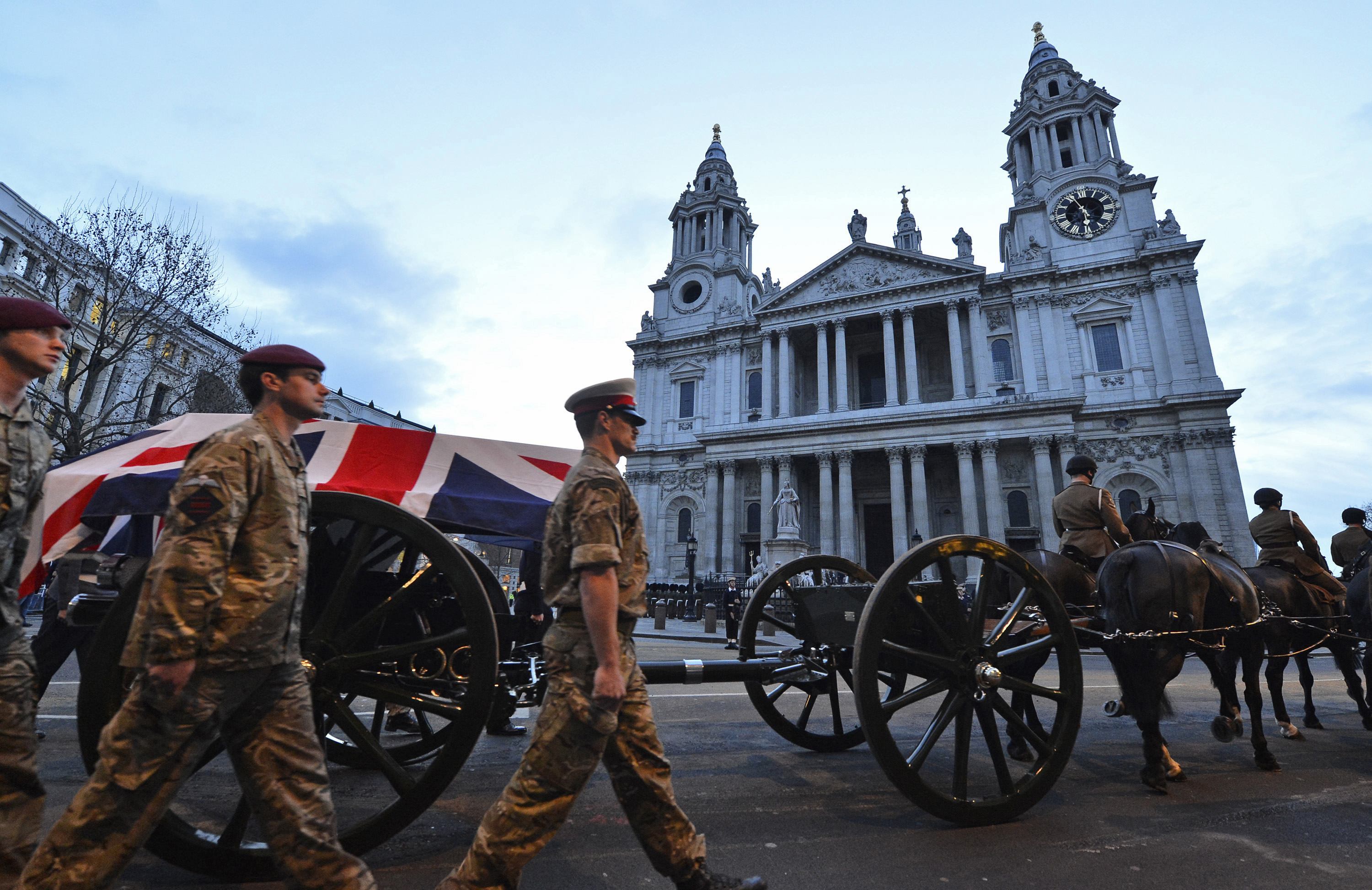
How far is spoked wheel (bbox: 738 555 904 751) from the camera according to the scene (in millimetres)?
3975

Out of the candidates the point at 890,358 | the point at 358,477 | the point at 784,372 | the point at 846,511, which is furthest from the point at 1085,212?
the point at 358,477

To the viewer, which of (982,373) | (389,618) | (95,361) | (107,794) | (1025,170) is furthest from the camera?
(1025,170)

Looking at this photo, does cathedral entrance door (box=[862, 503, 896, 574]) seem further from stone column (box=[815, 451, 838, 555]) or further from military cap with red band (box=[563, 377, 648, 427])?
military cap with red band (box=[563, 377, 648, 427])

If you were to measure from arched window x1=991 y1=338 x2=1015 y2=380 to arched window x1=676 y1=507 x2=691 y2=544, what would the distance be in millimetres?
18117

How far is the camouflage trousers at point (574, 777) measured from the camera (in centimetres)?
199

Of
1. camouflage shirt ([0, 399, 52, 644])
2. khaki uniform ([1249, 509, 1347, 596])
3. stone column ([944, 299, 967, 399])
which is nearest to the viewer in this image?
camouflage shirt ([0, 399, 52, 644])

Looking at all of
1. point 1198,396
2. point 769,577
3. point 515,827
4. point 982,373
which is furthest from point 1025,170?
point 515,827

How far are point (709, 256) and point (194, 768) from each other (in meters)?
43.3

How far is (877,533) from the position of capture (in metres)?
33.5

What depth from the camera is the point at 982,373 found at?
3167cm

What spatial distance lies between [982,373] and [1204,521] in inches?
434

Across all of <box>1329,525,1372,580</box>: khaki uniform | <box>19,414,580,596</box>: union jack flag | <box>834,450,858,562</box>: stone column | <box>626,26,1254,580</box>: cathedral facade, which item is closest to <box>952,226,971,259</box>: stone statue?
<box>626,26,1254,580</box>: cathedral facade

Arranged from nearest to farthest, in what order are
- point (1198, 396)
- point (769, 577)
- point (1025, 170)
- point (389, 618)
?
point (389, 618)
point (769, 577)
point (1198, 396)
point (1025, 170)

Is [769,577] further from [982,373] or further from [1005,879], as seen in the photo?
[982,373]
